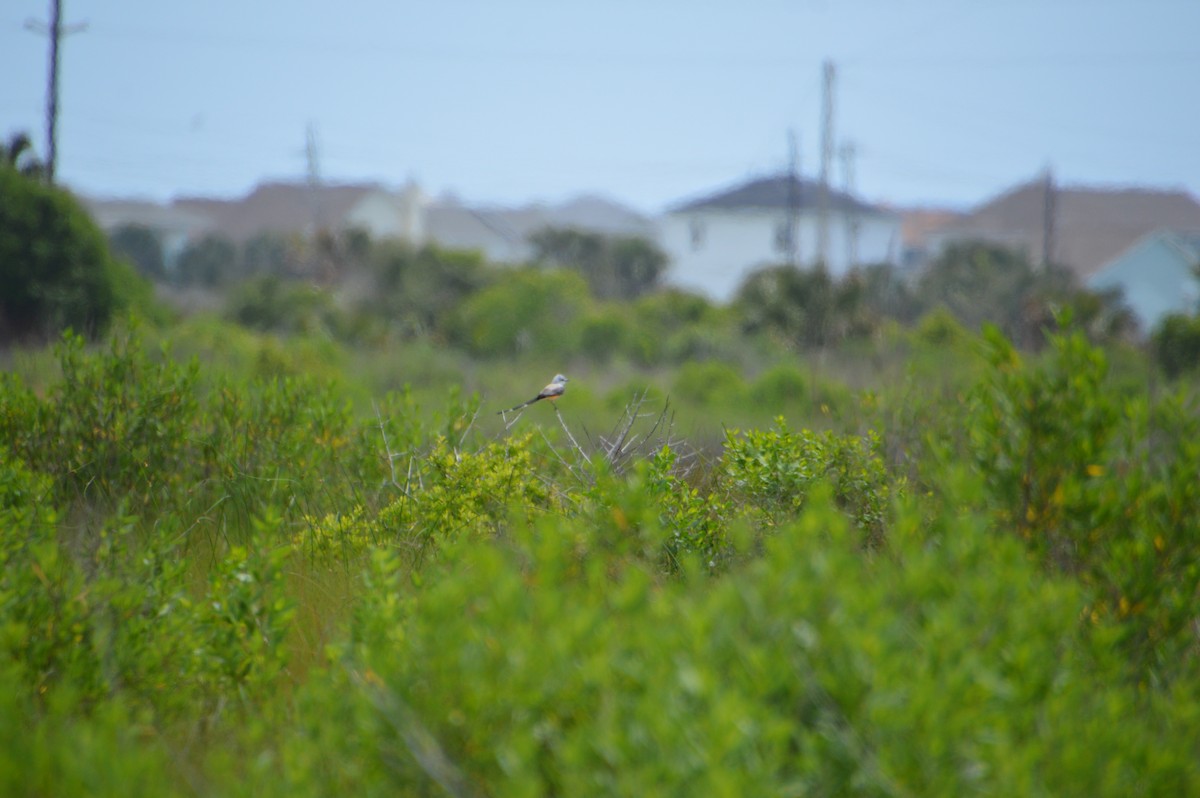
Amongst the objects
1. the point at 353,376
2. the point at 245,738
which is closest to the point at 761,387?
the point at 353,376

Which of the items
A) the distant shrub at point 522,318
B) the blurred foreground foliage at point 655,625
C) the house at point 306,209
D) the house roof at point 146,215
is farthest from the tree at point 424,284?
the house roof at point 146,215

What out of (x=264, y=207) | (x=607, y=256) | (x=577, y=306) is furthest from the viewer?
(x=264, y=207)

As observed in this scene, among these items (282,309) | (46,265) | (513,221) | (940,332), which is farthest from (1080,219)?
(46,265)

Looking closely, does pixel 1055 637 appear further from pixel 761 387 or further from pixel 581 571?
pixel 761 387

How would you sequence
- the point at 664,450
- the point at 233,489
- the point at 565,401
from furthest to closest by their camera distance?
the point at 565,401
the point at 233,489
the point at 664,450

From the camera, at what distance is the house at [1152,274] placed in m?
45.8

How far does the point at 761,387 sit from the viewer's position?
1766 centimetres

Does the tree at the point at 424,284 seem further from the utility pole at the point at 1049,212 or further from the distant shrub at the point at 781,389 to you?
the utility pole at the point at 1049,212

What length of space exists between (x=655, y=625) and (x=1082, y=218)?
2696 inches

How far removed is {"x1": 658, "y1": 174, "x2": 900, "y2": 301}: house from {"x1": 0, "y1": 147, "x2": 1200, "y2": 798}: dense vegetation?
4755 cm

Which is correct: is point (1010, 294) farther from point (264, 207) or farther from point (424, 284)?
point (264, 207)

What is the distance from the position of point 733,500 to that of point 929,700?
2.79 m

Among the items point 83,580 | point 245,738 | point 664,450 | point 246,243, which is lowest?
point 245,738

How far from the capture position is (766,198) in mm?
53875
